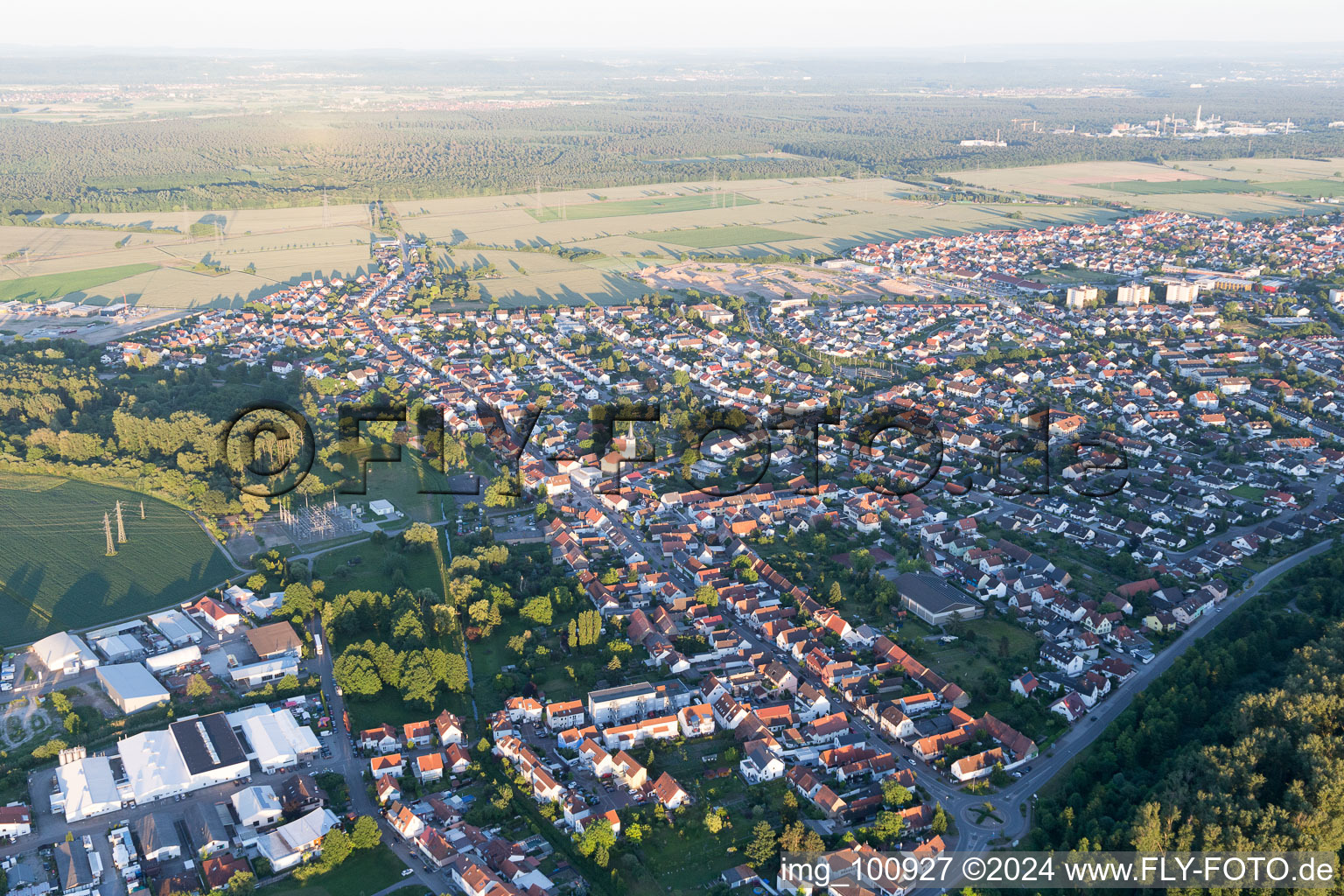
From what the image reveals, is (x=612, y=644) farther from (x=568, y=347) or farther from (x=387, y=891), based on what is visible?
(x=568, y=347)

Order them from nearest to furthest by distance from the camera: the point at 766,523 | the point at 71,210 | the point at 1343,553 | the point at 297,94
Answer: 1. the point at 1343,553
2. the point at 766,523
3. the point at 71,210
4. the point at 297,94

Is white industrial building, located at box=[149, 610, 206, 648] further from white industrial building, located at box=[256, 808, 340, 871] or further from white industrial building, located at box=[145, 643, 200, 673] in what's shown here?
white industrial building, located at box=[256, 808, 340, 871]

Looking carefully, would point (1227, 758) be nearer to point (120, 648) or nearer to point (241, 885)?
point (241, 885)

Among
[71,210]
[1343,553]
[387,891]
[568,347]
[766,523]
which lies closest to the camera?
[387,891]

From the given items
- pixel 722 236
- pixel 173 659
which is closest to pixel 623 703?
pixel 173 659

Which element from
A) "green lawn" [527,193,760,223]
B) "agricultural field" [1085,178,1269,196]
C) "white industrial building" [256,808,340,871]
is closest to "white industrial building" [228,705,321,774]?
"white industrial building" [256,808,340,871]

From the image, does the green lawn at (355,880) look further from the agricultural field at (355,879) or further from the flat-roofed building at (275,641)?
the flat-roofed building at (275,641)

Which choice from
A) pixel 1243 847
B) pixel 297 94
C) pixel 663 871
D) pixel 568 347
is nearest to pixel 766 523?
pixel 663 871
